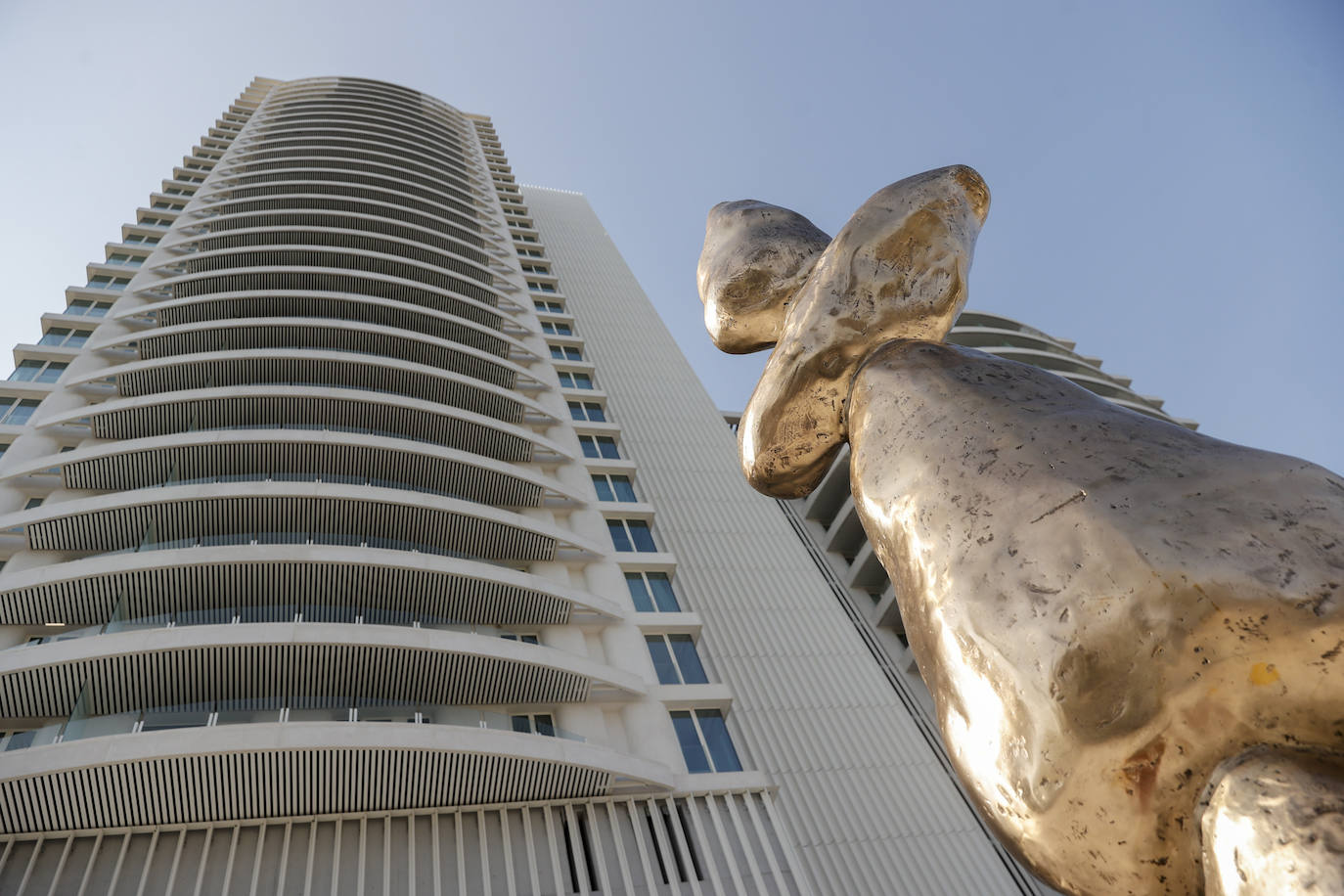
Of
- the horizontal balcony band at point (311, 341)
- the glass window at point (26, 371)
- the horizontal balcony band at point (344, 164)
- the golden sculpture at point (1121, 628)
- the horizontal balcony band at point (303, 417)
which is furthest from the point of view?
the horizontal balcony band at point (344, 164)

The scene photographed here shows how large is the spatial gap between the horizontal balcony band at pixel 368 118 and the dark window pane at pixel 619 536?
95.2ft

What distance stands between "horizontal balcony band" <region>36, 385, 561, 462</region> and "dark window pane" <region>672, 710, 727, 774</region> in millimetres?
7448

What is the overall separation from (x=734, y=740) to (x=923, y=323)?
1317 cm

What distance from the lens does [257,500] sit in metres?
14.0

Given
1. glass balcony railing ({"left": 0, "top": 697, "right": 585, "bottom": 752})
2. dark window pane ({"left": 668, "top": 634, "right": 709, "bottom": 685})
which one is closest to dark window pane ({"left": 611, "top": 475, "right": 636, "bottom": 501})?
dark window pane ({"left": 668, "top": 634, "right": 709, "bottom": 685})

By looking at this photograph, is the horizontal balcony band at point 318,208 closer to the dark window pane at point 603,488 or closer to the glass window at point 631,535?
the dark window pane at point 603,488

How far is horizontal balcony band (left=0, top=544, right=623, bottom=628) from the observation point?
12000 mm

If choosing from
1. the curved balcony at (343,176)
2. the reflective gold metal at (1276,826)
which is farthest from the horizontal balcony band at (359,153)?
the reflective gold metal at (1276,826)

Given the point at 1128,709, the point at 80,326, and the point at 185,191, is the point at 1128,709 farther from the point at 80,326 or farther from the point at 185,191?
the point at 185,191

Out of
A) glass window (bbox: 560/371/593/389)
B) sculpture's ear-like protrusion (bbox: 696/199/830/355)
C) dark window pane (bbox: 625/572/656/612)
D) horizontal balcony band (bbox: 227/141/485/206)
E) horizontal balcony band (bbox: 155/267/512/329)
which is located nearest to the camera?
sculpture's ear-like protrusion (bbox: 696/199/830/355)

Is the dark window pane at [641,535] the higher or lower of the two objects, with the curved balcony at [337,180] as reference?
lower

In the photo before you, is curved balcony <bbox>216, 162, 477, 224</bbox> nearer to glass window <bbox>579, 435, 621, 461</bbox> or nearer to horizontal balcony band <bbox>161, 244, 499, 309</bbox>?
horizontal balcony band <bbox>161, 244, 499, 309</bbox>

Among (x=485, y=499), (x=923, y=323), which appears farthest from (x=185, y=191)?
(x=923, y=323)

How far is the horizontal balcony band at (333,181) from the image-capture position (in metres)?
30.7
